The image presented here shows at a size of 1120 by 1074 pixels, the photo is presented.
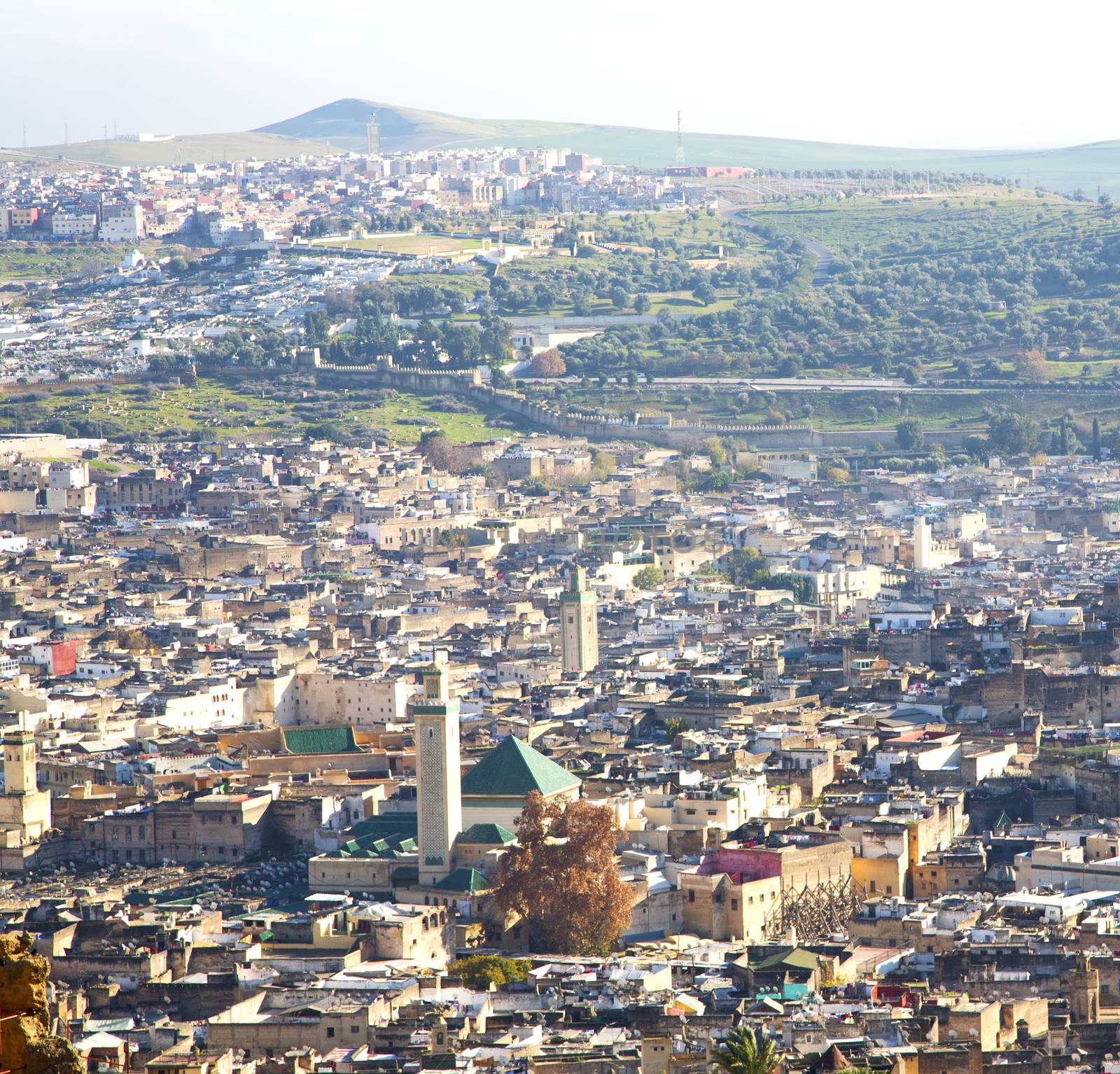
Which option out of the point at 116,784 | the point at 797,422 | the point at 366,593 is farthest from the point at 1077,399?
the point at 116,784

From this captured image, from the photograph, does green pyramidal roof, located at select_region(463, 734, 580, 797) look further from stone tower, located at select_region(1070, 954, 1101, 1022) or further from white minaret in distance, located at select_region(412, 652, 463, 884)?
stone tower, located at select_region(1070, 954, 1101, 1022)

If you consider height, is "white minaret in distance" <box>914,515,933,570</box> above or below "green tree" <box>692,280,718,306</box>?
below

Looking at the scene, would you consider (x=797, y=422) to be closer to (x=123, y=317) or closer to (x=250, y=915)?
(x=123, y=317)

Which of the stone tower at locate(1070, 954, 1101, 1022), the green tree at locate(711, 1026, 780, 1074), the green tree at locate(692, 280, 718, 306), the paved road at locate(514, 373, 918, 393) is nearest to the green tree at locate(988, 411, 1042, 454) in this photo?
the paved road at locate(514, 373, 918, 393)

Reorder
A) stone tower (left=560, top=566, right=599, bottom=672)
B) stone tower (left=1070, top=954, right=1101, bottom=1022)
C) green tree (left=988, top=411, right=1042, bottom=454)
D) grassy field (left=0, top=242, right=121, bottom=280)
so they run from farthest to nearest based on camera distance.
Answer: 1. grassy field (left=0, top=242, right=121, bottom=280)
2. green tree (left=988, top=411, right=1042, bottom=454)
3. stone tower (left=560, top=566, right=599, bottom=672)
4. stone tower (left=1070, top=954, right=1101, bottom=1022)

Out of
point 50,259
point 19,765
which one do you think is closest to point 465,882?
point 19,765

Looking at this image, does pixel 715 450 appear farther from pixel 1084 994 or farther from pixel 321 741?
pixel 1084 994
